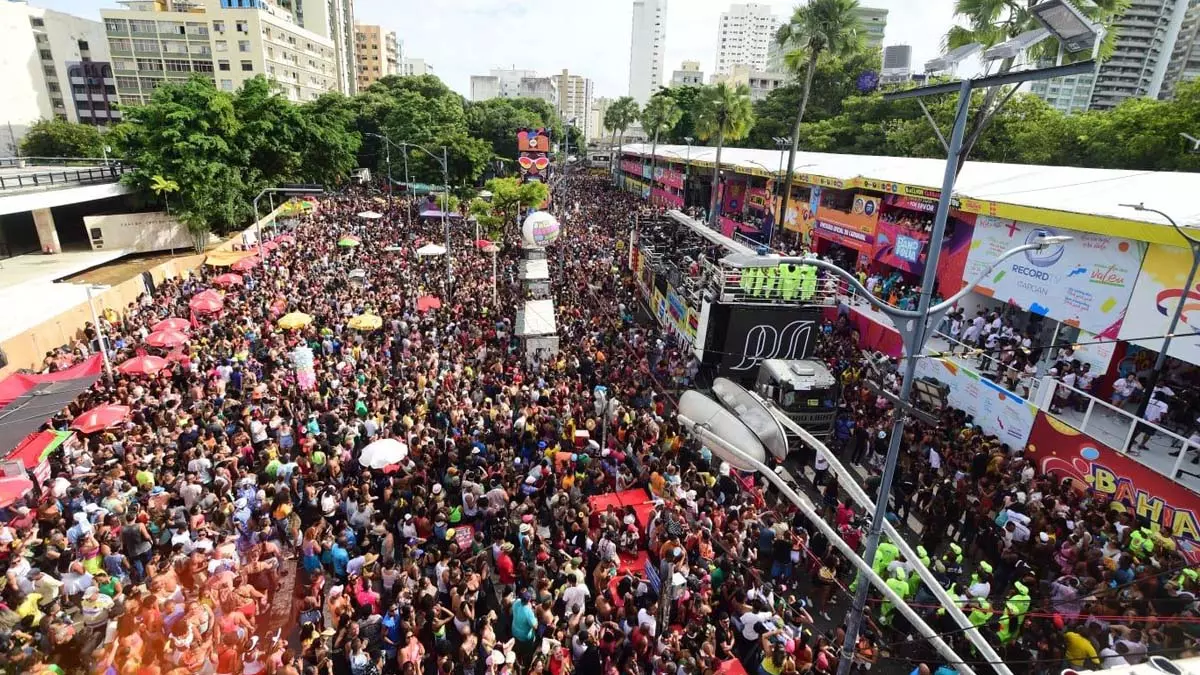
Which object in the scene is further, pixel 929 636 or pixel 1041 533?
pixel 1041 533

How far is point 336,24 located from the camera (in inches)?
4163

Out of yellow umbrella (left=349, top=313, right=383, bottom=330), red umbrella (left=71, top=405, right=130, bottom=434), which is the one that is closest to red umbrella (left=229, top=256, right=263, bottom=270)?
yellow umbrella (left=349, top=313, right=383, bottom=330)

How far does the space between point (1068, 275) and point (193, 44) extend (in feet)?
279

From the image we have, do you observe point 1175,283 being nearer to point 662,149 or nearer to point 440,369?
point 440,369

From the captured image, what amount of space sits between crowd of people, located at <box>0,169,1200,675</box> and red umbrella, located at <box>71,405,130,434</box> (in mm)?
484

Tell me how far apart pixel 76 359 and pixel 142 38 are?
72.3 meters

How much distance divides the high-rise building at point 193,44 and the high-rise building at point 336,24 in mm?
20981

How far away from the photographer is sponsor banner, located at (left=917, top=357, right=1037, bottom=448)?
49.8 feet

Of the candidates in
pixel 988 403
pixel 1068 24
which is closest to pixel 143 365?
pixel 1068 24

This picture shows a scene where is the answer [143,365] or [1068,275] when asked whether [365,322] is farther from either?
[1068,275]

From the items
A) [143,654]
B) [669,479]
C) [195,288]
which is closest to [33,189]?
[195,288]

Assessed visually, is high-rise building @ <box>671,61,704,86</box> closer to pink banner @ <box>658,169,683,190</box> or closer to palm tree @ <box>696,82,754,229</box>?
pink banner @ <box>658,169,683,190</box>

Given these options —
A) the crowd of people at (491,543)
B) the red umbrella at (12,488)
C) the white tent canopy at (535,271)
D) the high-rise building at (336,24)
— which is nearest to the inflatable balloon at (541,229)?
the white tent canopy at (535,271)

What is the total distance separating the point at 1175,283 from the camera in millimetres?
13938
